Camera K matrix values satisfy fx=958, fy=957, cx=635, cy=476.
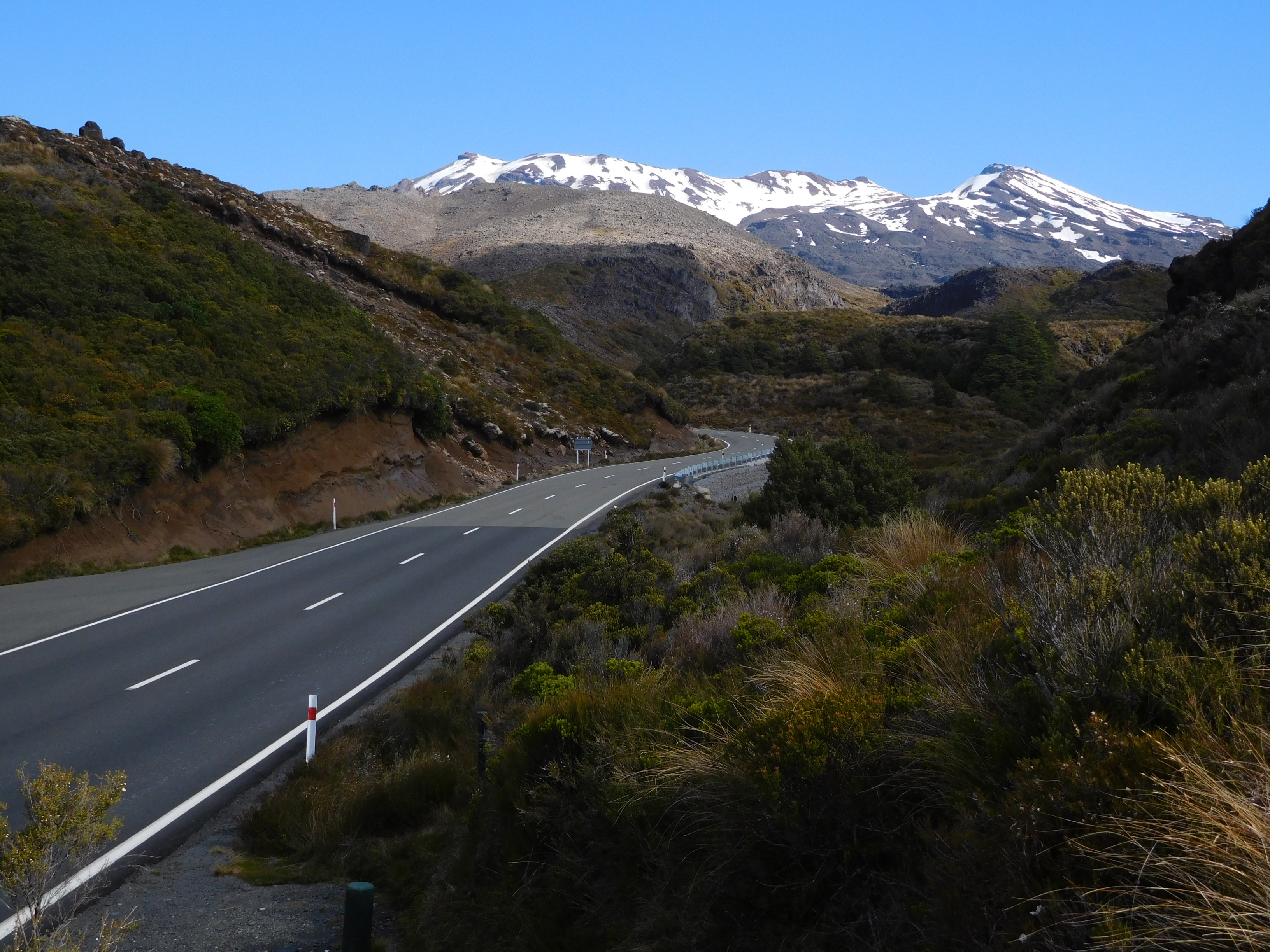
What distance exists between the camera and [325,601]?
1541cm

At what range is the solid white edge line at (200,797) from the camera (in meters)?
5.45

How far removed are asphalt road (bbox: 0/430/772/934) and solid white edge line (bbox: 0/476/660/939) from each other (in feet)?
0.08

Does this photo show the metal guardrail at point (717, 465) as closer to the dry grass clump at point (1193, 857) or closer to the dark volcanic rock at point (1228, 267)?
the dark volcanic rock at point (1228, 267)

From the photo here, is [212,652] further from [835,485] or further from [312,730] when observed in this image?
[835,485]

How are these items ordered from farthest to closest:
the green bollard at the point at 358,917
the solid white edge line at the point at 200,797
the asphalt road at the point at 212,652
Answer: the asphalt road at the point at 212,652 < the solid white edge line at the point at 200,797 < the green bollard at the point at 358,917

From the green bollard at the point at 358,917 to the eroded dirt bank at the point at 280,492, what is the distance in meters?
14.8

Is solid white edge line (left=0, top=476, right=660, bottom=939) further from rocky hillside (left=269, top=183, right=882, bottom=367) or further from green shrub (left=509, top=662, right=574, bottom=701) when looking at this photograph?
rocky hillside (left=269, top=183, right=882, bottom=367)

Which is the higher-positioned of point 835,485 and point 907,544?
point 835,485

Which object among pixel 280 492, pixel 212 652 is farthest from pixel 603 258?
pixel 212 652

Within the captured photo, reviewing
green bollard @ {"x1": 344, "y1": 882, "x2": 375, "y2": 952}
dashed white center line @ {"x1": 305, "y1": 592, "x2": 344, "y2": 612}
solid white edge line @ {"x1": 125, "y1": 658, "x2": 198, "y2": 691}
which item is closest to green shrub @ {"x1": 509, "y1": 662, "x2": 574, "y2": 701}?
green bollard @ {"x1": 344, "y1": 882, "x2": 375, "y2": 952}

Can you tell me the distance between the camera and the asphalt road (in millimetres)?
8125

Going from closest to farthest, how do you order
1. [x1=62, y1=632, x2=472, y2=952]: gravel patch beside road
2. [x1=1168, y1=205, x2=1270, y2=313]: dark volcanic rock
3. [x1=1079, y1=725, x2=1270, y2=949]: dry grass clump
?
[x1=1079, y1=725, x2=1270, y2=949]: dry grass clump, [x1=62, y1=632, x2=472, y2=952]: gravel patch beside road, [x1=1168, y1=205, x2=1270, y2=313]: dark volcanic rock

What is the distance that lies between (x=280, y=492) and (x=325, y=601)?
34.0 feet

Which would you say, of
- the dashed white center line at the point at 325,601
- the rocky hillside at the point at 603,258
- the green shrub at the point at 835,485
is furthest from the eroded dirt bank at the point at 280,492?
the rocky hillside at the point at 603,258
